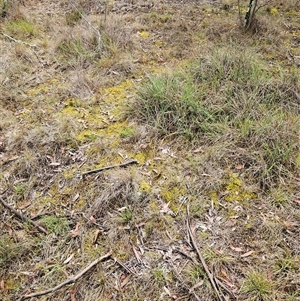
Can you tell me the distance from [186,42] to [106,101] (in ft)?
5.40

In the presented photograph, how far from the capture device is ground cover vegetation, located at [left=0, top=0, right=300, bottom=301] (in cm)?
199

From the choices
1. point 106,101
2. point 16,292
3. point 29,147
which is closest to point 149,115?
point 106,101

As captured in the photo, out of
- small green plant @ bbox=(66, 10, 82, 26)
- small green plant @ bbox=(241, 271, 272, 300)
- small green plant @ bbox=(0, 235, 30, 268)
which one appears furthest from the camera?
small green plant @ bbox=(66, 10, 82, 26)

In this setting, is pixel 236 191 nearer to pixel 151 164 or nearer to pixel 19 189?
pixel 151 164

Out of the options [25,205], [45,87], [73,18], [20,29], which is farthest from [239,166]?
[20,29]

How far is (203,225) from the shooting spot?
2248 mm

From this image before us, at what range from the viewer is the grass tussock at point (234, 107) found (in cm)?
261

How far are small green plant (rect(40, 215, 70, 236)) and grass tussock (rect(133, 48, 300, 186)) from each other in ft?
4.16

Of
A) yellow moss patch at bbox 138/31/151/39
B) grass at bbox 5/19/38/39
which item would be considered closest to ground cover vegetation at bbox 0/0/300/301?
yellow moss patch at bbox 138/31/151/39

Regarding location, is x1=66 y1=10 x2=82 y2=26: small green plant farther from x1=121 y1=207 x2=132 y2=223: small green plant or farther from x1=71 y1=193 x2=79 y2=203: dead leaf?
x1=121 y1=207 x2=132 y2=223: small green plant

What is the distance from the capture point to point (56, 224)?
2.28 meters

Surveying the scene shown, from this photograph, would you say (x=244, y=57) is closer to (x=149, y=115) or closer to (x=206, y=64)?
(x=206, y=64)

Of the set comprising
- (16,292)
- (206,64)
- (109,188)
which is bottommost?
(16,292)

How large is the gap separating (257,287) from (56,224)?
1.52 meters
